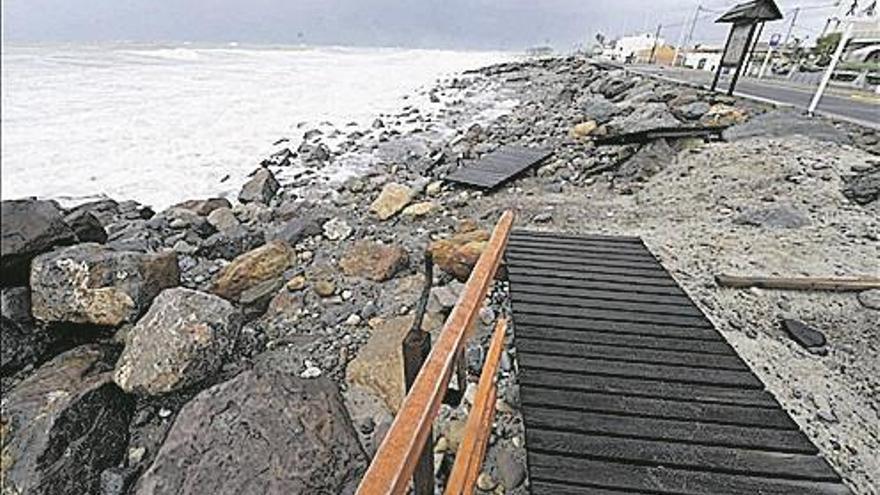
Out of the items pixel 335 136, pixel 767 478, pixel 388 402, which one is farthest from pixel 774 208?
pixel 335 136

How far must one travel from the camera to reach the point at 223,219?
27.7ft

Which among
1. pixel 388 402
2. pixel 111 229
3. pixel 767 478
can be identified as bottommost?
pixel 111 229

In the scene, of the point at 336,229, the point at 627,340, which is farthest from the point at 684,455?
the point at 336,229

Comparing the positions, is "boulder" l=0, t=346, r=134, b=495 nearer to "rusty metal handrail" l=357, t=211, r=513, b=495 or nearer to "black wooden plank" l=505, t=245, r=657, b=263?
"rusty metal handrail" l=357, t=211, r=513, b=495

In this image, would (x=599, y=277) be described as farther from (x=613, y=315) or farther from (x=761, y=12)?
(x=761, y=12)

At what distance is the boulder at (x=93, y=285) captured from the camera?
399 centimetres

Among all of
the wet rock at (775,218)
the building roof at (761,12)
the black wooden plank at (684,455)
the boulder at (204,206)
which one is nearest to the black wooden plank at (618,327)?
the black wooden plank at (684,455)

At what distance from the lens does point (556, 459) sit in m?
2.39

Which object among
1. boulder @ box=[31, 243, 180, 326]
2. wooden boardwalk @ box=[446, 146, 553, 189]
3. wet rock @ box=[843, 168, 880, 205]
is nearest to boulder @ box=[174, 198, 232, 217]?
wooden boardwalk @ box=[446, 146, 553, 189]

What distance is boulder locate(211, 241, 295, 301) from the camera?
545 centimetres

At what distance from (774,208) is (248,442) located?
6.30 metres

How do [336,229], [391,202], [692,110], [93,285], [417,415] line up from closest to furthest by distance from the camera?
[417,415] → [93,285] → [336,229] → [391,202] → [692,110]

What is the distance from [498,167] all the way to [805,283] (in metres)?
5.76

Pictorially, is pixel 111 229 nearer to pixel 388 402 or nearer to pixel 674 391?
pixel 388 402
